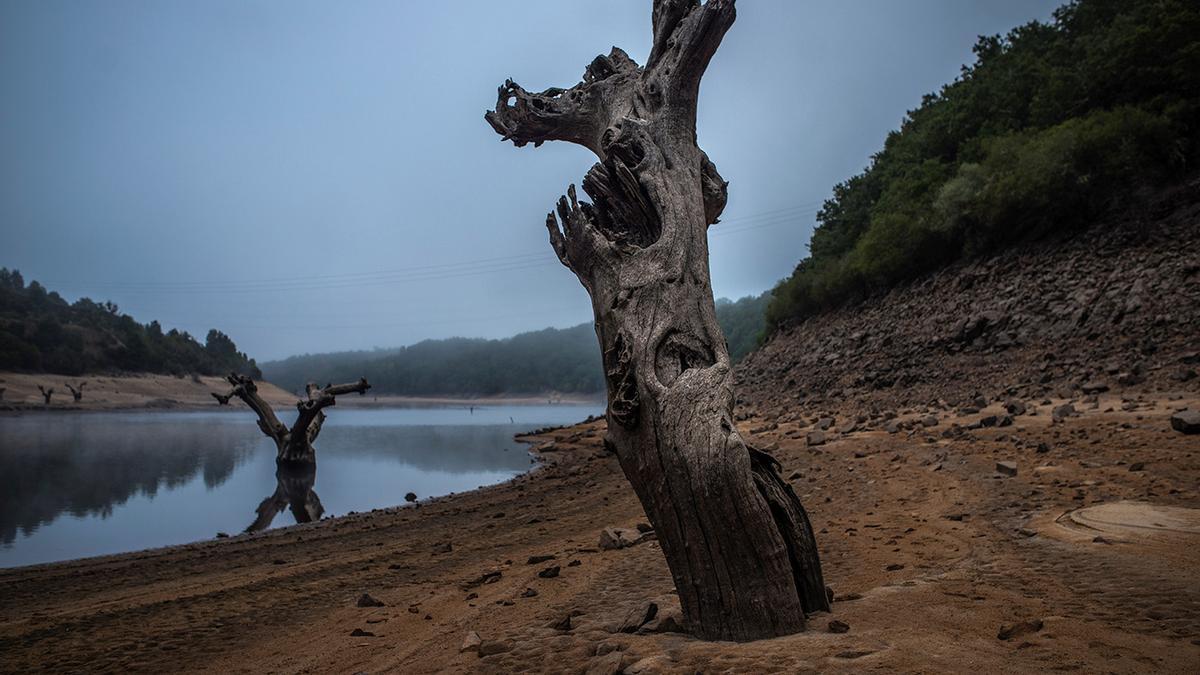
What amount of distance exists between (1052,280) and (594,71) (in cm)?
1361

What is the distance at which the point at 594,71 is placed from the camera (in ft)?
17.8

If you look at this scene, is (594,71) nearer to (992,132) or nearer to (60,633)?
(60,633)

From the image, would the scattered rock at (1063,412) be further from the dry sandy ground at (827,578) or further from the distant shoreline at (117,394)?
the distant shoreline at (117,394)

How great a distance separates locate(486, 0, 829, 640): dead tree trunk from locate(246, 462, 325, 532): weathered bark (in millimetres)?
9572

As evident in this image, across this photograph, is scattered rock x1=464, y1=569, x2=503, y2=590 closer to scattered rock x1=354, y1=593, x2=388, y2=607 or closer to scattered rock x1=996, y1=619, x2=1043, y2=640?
scattered rock x1=354, y1=593, x2=388, y2=607

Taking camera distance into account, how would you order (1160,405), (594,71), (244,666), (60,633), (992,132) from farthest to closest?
(992,132) → (1160,405) → (594,71) → (60,633) → (244,666)

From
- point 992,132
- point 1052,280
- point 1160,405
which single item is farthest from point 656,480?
point 992,132

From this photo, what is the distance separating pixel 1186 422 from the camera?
6.25 meters

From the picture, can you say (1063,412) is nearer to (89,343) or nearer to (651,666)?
(651,666)

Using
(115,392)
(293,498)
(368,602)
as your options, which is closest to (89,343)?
(115,392)

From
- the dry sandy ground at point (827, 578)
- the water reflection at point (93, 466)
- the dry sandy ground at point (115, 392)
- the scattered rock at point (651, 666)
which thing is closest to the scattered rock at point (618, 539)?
the dry sandy ground at point (827, 578)

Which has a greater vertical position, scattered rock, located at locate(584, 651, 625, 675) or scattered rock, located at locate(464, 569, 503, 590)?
scattered rock, located at locate(584, 651, 625, 675)

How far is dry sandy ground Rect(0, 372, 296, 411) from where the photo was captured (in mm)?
45856

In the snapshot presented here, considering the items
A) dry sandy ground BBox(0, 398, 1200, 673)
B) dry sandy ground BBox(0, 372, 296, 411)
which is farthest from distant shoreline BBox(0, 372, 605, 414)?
dry sandy ground BBox(0, 398, 1200, 673)
